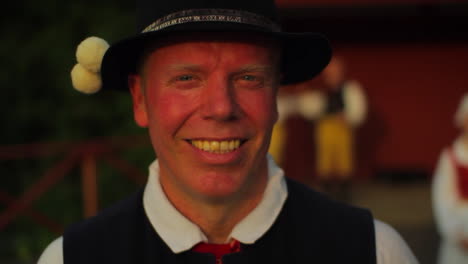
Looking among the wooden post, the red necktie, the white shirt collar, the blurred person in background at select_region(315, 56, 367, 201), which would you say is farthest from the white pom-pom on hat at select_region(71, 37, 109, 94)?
the blurred person in background at select_region(315, 56, 367, 201)

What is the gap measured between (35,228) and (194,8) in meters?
7.76

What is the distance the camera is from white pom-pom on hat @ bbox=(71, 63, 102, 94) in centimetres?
229

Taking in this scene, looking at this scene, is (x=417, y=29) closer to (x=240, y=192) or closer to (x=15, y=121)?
(x=15, y=121)

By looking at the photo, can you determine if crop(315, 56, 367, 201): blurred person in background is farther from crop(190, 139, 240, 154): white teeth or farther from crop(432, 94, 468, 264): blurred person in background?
crop(190, 139, 240, 154): white teeth

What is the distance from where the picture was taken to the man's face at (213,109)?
2021 mm

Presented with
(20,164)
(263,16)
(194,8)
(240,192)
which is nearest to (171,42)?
(194,8)

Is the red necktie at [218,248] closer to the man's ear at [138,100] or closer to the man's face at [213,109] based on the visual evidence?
the man's face at [213,109]

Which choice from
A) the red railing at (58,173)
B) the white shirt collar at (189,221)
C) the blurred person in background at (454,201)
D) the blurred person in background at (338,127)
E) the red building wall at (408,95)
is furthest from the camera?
the red building wall at (408,95)

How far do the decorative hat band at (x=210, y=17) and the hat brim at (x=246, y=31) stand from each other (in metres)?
0.02

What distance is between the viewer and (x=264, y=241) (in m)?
2.21

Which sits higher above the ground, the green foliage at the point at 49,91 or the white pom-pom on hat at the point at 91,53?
the white pom-pom on hat at the point at 91,53

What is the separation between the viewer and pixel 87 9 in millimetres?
10328

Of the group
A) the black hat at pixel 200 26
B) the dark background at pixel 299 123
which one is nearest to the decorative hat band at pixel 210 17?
the black hat at pixel 200 26

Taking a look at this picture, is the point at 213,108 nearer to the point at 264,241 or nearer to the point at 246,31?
the point at 246,31
